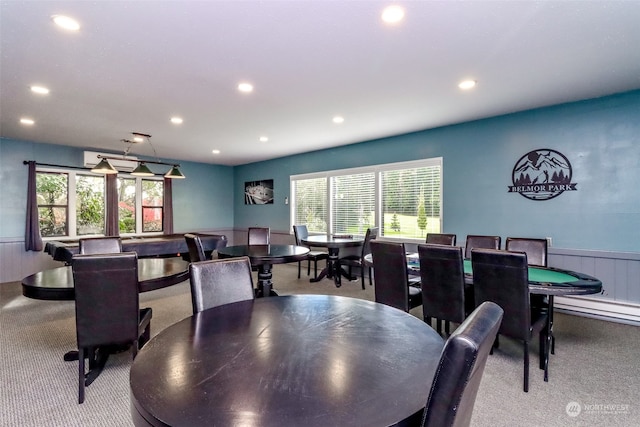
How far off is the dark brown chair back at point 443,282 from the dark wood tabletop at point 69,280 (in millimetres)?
2150

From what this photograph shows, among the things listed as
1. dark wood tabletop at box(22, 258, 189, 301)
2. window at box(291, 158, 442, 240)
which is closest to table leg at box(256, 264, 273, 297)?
dark wood tabletop at box(22, 258, 189, 301)

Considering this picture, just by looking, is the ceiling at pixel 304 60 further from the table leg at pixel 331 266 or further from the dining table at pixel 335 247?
the table leg at pixel 331 266

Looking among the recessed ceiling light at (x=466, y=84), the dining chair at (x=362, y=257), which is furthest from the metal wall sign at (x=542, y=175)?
the dining chair at (x=362, y=257)

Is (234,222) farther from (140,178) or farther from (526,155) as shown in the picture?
(526,155)

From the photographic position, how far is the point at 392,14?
83.4 inches

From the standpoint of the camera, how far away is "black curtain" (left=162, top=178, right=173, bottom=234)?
7531 mm

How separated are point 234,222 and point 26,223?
14.5 ft

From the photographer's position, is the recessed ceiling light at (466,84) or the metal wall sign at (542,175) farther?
the metal wall sign at (542,175)

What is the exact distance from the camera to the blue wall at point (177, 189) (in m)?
5.64

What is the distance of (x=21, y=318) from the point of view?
383cm

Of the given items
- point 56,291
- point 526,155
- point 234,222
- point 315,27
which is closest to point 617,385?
point 526,155

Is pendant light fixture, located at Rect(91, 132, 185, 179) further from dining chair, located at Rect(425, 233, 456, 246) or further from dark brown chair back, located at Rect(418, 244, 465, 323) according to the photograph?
dark brown chair back, located at Rect(418, 244, 465, 323)

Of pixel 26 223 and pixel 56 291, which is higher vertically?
pixel 26 223

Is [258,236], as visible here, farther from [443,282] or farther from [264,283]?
[443,282]
